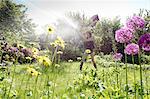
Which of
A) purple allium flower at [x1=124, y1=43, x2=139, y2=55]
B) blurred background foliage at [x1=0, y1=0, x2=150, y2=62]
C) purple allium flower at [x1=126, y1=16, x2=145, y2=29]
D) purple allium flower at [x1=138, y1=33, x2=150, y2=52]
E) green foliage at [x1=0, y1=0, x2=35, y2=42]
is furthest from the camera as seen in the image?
green foliage at [x1=0, y1=0, x2=35, y2=42]

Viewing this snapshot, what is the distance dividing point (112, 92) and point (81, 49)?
18.4m

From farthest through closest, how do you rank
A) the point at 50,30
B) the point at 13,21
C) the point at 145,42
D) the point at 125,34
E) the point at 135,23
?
the point at 13,21, the point at 50,30, the point at 125,34, the point at 135,23, the point at 145,42

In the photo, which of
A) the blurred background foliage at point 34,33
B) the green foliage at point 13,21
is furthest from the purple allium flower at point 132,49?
the green foliage at point 13,21

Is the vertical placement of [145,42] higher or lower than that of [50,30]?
lower

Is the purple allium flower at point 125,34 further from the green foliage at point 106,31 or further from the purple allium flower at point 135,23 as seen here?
the green foliage at point 106,31

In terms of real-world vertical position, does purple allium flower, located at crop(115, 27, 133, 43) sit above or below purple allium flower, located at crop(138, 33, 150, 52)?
above

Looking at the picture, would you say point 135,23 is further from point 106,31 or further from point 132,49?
point 106,31

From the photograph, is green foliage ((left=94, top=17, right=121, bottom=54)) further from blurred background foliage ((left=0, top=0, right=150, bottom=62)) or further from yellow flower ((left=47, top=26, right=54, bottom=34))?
yellow flower ((left=47, top=26, right=54, bottom=34))

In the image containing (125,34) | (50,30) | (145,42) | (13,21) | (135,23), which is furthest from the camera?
(13,21)

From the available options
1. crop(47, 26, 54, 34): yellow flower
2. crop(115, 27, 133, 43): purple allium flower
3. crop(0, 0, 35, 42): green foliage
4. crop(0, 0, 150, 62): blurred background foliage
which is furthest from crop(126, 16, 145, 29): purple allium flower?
crop(0, 0, 35, 42): green foliage

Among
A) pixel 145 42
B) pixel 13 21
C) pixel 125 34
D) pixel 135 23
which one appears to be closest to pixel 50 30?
pixel 125 34

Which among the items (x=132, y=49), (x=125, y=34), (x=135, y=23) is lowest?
(x=132, y=49)

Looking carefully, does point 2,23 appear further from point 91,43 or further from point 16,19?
point 91,43

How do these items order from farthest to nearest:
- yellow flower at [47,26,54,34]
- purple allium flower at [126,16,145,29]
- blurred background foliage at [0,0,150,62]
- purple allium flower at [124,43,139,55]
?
blurred background foliage at [0,0,150,62] < yellow flower at [47,26,54,34] < purple allium flower at [124,43,139,55] < purple allium flower at [126,16,145,29]
